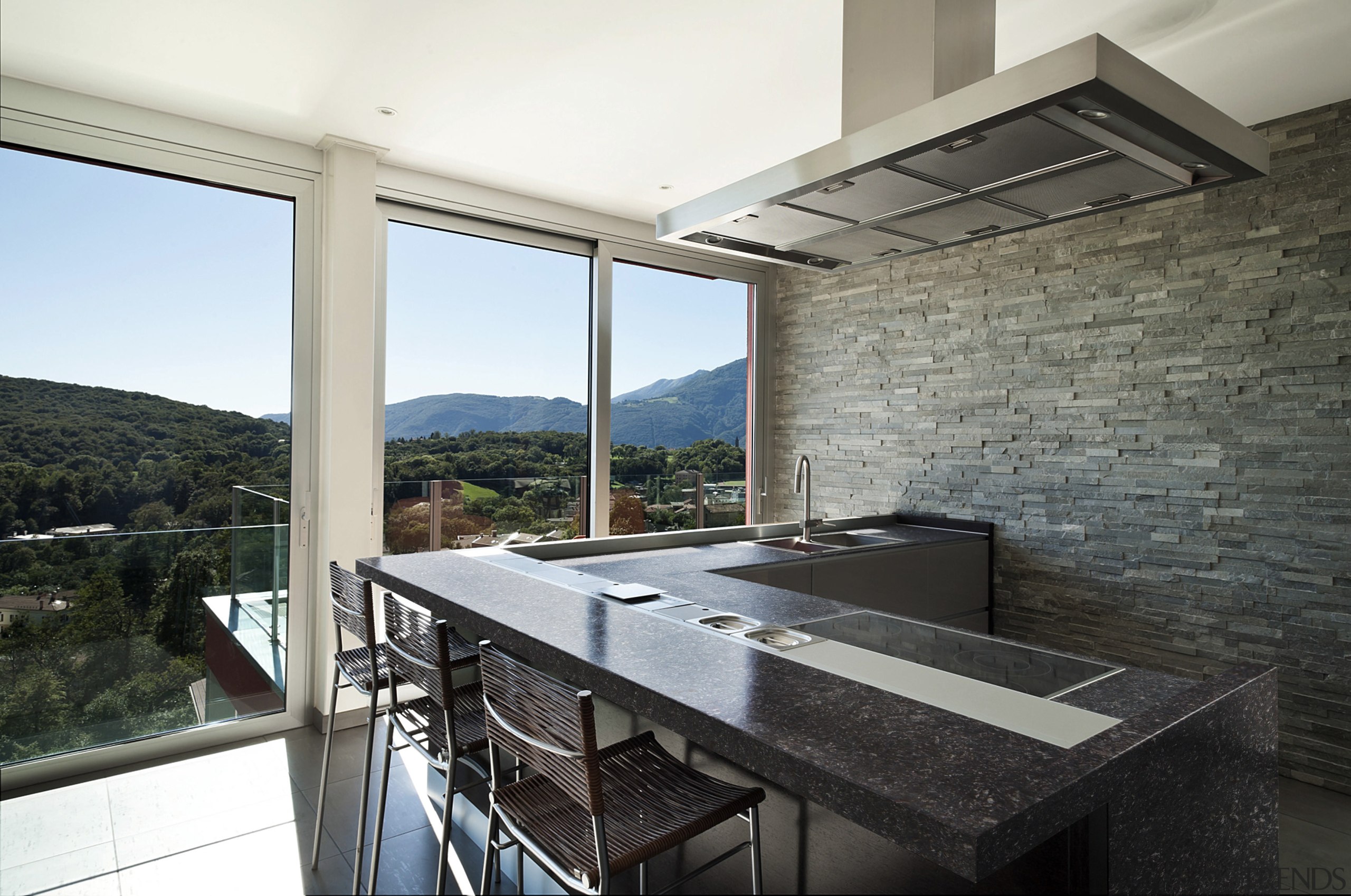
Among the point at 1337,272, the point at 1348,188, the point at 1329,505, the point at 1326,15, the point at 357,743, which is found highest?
the point at 1326,15

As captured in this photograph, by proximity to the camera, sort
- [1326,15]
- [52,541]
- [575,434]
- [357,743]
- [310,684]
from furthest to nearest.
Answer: [575,434]
[310,684]
[357,743]
[52,541]
[1326,15]

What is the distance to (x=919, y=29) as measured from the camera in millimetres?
1803

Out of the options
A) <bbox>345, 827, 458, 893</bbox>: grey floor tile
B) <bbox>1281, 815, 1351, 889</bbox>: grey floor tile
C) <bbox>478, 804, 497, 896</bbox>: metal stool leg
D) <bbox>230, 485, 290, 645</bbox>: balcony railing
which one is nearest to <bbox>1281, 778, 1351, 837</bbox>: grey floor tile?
<bbox>1281, 815, 1351, 889</bbox>: grey floor tile

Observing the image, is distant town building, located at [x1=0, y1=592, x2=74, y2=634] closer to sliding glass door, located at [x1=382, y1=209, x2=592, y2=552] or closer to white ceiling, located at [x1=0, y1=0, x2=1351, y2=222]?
sliding glass door, located at [x1=382, y1=209, x2=592, y2=552]

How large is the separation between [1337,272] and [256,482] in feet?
14.9

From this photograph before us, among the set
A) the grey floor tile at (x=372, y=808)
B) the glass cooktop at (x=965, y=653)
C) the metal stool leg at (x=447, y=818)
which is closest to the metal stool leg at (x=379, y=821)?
the metal stool leg at (x=447, y=818)

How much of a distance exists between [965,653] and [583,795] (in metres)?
Result: 0.83

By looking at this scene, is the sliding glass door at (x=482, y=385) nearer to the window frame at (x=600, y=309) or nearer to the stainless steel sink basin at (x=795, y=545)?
the window frame at (x=600, y=309)

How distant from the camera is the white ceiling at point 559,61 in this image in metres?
2.33

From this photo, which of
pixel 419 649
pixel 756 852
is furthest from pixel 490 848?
pixel 756 852

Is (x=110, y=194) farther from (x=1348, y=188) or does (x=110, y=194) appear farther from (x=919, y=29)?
(x=1348, y=188)

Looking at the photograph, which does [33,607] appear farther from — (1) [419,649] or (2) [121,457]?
(1) [419,649]

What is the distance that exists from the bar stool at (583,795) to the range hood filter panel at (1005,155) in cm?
132

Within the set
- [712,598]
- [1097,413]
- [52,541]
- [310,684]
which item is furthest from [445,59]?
[1097,413]
